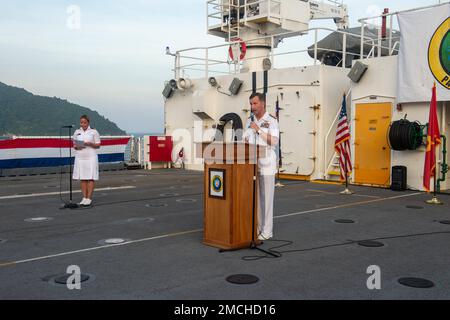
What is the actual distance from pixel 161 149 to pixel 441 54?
468 inches

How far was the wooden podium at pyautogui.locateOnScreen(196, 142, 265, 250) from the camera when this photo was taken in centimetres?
567

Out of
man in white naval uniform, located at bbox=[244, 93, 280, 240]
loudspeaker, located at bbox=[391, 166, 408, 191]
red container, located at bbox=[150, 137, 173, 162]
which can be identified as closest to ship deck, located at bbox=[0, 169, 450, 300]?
man in white naval uniform, located at bbox=[244, 93, 280, 240]

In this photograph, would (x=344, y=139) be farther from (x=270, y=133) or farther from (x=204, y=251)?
(x=204, y=251)

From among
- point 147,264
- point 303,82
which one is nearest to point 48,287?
point 147,264

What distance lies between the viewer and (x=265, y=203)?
247 inches

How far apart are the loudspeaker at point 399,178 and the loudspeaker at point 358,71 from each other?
2.80 meters

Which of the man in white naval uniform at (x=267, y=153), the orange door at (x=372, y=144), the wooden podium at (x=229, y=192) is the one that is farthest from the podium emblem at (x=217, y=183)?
the orange door at (x=372, y=144)

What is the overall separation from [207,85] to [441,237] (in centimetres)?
1288

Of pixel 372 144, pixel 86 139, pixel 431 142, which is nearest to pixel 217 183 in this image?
pixel 86 139

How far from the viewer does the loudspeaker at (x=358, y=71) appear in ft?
42.4

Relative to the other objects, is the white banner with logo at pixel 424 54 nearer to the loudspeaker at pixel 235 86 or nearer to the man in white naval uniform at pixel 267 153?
the loudspeaker at pixel 235 86

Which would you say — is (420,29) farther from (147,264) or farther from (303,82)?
(147,264)

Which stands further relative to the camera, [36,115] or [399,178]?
[36,115]

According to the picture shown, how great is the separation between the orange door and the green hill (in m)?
74.7
